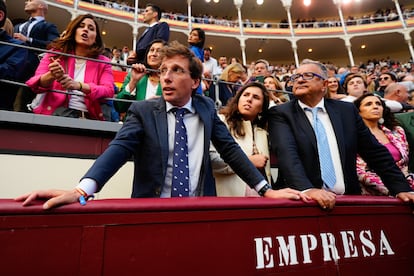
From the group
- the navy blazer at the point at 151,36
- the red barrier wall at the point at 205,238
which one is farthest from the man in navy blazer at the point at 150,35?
the red barrier wall at the point at 205,238

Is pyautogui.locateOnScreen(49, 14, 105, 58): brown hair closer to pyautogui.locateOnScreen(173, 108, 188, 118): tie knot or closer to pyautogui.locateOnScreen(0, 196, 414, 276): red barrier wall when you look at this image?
pyautogui.locateOnScreen(173, 108, 188, 118): tie knot

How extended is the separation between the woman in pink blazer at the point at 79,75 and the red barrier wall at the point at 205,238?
5.29 ft

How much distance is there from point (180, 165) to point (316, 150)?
0.91m

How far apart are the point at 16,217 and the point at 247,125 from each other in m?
1.65

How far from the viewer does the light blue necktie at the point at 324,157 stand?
1604 mm

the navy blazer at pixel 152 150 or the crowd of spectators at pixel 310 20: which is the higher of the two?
the crowd of spectators at pixel 310 20

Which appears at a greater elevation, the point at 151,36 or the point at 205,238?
the point at 151,36

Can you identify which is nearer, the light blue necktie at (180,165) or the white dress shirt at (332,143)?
the light blue necktie at (180,165)

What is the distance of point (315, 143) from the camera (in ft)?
5.45

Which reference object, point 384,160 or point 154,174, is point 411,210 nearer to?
point 384,160

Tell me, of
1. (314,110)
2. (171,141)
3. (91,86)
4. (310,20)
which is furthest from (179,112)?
(310,20)

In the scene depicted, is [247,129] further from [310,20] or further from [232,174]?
[310,20]

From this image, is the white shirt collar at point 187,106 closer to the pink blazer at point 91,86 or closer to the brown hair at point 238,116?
the brown hair at point 238,116

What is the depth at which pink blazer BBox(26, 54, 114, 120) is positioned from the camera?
2.16m
